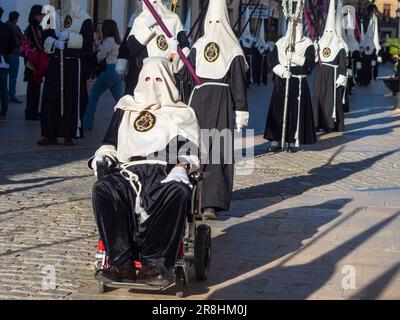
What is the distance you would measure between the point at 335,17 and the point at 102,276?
13.3 m

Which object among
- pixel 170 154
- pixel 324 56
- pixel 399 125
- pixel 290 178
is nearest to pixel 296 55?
pixel 290 178

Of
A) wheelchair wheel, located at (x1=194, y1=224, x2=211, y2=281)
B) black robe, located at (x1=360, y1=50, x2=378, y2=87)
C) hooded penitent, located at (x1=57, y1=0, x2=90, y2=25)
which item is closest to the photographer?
wheelchair wheel, located at (x1=194, y1=224, x2=211, y2=281)

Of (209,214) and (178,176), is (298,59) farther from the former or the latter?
(178,176)

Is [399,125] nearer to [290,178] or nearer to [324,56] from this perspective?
[324,56]

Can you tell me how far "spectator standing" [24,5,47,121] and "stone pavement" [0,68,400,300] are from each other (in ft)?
7.57

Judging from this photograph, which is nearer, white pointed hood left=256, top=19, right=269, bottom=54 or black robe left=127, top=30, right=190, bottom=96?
black robe left=127, top=30, right=190, bottom=96

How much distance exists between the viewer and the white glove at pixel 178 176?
6688 mm

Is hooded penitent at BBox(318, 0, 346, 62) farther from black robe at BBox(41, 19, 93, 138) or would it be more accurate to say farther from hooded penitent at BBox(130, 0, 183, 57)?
hooded penitent at BBox(130, 0, 183, 57)

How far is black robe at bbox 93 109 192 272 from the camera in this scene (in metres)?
6.50

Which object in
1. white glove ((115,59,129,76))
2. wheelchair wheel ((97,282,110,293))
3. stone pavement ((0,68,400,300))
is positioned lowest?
stone pavement ((0,68,400,300))

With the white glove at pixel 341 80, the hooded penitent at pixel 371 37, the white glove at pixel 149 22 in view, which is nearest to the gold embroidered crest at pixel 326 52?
the white glove at pixel 341 80

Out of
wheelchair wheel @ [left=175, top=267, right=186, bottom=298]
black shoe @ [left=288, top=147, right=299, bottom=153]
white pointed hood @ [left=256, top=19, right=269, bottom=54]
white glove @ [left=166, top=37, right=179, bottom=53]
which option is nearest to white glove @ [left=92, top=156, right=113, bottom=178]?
wheelchair wheel @ [left=175, top=267, right=186, bottom=298]

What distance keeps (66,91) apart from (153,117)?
703 cm

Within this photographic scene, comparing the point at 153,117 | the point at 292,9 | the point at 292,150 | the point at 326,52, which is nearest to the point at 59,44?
the point at 292,9
